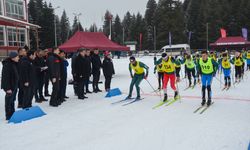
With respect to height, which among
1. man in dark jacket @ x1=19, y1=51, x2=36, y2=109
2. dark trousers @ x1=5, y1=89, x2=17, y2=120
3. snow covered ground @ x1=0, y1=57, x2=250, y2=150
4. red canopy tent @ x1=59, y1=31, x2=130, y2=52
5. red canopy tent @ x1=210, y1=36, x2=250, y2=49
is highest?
red canopy tent @ x1=210, y1=36, x2=250, y2=49

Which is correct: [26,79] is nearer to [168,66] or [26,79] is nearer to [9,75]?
[9,75]

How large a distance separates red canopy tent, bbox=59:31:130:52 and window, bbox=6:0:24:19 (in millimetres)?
22186

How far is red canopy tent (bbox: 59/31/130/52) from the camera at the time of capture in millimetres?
18433

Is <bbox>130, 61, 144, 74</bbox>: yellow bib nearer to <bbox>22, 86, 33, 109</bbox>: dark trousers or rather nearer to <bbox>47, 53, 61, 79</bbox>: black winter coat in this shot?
<bbox>47, 53, 61, 79</bbox>: black winter coat

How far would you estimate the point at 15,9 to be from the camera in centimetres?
3928

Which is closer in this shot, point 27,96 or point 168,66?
point 27,96

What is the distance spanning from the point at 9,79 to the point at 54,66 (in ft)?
6.48

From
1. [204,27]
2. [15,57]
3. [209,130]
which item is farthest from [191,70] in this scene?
[204,27]

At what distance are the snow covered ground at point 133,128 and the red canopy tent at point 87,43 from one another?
920 cm

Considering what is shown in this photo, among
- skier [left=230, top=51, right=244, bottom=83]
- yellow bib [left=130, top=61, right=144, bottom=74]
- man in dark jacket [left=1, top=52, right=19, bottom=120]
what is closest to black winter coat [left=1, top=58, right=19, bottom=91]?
man in dark jacket [left=1, top=52, right=19, bottom=120]

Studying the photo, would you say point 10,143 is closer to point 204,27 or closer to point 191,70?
point 191,70

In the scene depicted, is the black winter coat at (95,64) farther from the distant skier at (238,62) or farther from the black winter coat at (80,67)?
the distant skier at (238,62)

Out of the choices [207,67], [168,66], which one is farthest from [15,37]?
[207,67]

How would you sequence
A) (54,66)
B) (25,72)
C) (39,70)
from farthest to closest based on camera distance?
(39,70), (54,66), (25,72)
